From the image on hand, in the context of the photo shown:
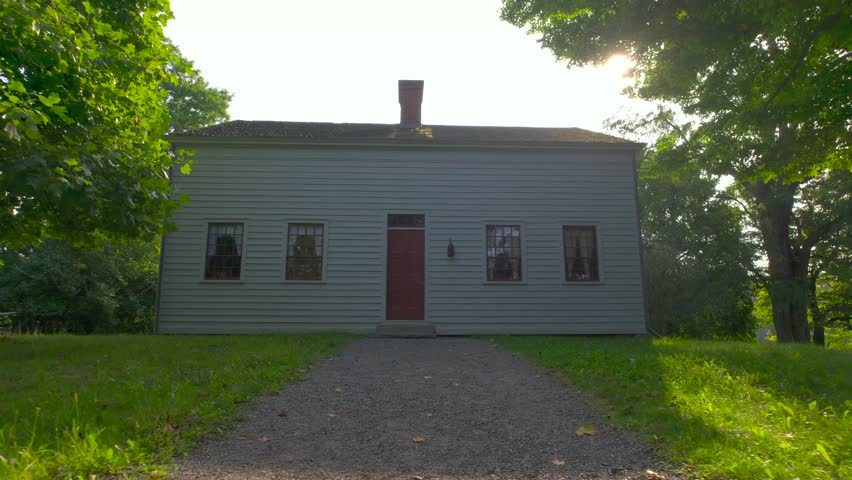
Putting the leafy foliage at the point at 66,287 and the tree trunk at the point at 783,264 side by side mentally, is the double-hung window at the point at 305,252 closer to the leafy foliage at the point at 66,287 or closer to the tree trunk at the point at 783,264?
the leafy foliage at the point at 66,287

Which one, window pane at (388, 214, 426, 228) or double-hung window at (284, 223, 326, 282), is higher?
window pane at (388, 214, 426, 228)

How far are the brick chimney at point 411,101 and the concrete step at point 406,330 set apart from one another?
19.5 feet

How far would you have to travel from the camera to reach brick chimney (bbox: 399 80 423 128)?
1407cm

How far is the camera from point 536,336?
11.4 meters

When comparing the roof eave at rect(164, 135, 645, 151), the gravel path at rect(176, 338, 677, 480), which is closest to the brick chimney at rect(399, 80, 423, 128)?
the roof eave at rect(164, 135, 645, 151)

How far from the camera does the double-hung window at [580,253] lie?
12164 millimetres

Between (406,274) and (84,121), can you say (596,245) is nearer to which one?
(406,274)

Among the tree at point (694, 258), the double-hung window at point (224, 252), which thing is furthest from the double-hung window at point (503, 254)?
the tree at point (694, 258)

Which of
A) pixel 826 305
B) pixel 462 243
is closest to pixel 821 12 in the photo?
pixel 462 243

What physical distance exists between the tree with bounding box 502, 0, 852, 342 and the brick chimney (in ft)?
12.0

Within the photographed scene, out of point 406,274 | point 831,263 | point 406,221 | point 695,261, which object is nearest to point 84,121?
point 406,221

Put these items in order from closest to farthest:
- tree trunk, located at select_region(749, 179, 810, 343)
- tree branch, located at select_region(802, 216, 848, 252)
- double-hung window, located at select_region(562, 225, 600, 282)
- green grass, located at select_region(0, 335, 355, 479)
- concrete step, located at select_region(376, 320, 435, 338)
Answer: green grass, located at select_region(0, 335, 355, 479), concrete step, located at select_region(376, 320, 435, 338), double-hung window, located at select_region(562, 225, 600, 282), tree trunk, located at select_region(749, 179, 810, 343), tree branch, located at select_region(802, 216, 848, 252)

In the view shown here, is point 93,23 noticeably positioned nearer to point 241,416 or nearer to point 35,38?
point 35,38

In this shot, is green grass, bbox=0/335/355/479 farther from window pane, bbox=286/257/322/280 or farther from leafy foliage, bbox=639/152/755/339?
leafy foliage, bbox=639/152/755/339
